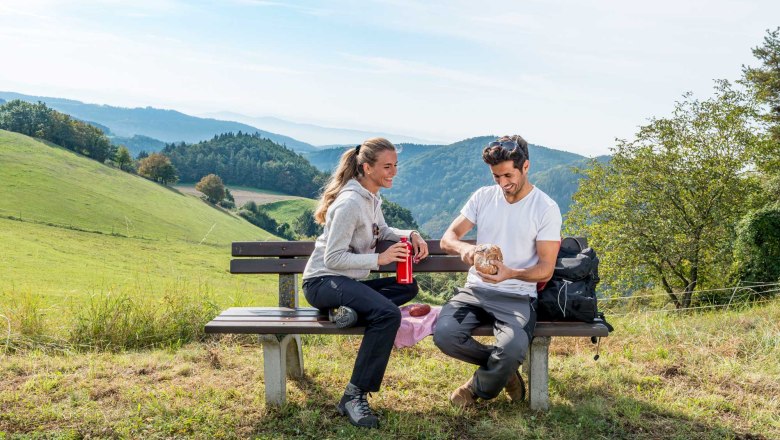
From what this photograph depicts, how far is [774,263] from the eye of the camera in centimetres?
2117

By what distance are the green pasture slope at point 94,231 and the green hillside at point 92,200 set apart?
8 cm

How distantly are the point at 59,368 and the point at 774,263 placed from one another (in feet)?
71.4

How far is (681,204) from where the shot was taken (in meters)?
27.0

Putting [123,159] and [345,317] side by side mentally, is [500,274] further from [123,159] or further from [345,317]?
[123,159]

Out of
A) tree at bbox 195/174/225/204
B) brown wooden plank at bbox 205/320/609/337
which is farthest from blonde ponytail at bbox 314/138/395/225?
tree at bbox 195/174/225/204

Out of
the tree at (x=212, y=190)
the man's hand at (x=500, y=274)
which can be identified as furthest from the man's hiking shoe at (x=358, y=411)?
the tree at (x=212, y=190)

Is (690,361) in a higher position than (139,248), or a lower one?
higher

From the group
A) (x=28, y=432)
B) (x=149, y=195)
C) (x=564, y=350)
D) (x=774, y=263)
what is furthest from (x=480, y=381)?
(x=149, y=195)

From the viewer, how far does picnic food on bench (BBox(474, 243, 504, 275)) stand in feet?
12.5

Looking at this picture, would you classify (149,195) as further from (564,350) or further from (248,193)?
(564,350)

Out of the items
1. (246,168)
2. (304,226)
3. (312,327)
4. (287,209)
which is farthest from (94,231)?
(246,168)

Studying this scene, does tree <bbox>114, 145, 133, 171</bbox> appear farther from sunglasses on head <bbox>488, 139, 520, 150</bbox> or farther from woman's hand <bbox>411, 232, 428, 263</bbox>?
sunglasses on head <bbox>488, 139, 520, 150</bbox>

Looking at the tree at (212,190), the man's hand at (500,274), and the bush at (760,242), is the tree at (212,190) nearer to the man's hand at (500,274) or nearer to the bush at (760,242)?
the bush at (760,242)

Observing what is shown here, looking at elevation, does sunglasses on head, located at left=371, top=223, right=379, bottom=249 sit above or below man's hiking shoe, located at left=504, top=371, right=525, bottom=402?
above
